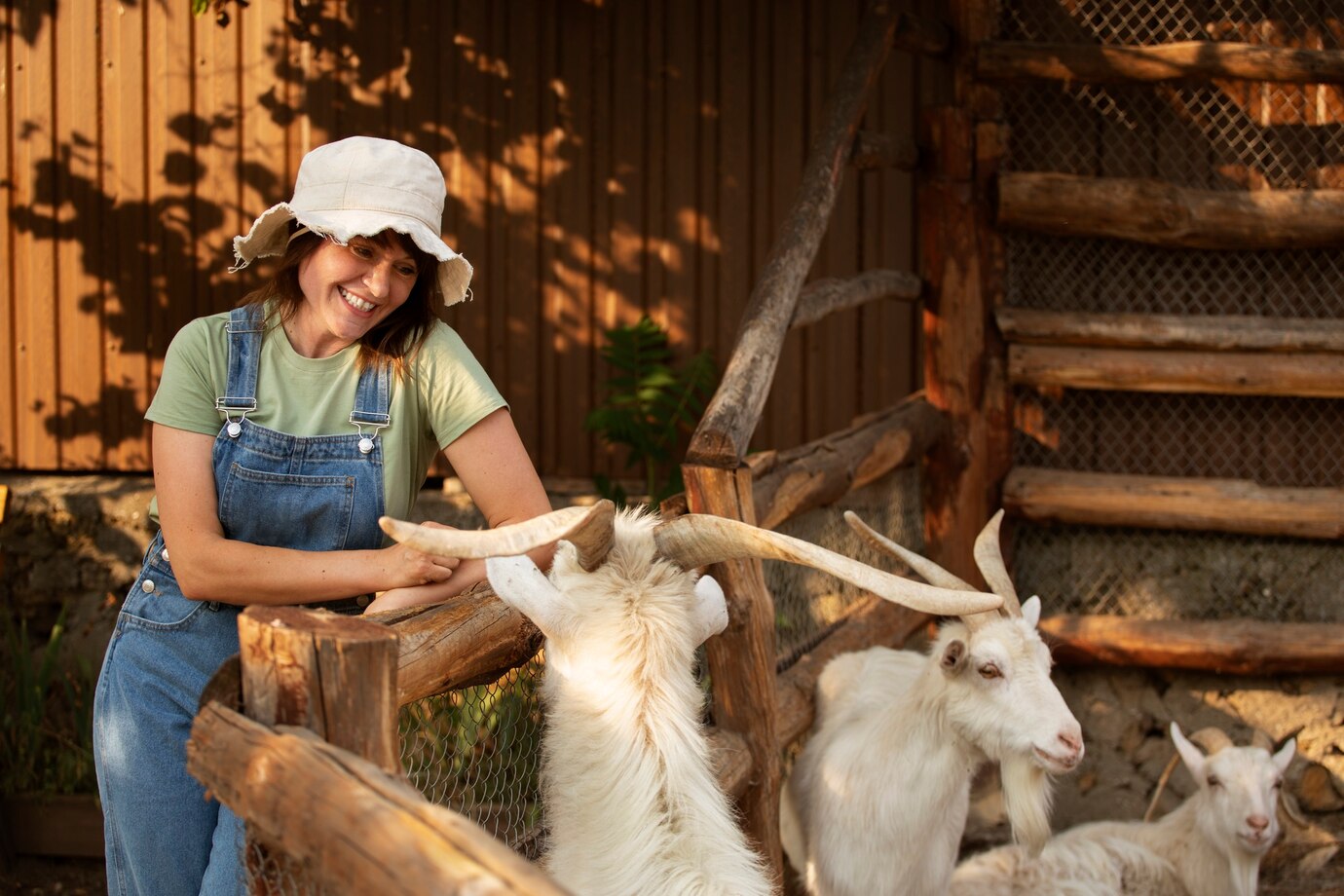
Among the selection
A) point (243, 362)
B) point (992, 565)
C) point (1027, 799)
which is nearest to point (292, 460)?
point (243, 362)

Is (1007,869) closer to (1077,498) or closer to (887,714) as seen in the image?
(887,714)

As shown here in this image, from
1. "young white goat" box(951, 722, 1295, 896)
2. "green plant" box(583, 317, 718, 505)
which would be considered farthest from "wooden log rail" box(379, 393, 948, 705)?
"young white goat" box(951, 722, 1295, 896)

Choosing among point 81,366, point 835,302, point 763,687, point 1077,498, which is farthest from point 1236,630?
point 81,366

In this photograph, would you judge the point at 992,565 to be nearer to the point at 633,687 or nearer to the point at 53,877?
the point at 633,687

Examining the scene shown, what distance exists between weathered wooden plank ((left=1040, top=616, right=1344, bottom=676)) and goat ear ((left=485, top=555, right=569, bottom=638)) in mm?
4073

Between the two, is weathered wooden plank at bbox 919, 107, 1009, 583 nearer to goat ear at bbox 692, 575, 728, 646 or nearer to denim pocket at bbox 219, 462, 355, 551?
goat ear at bbox 692, 575, 728, 646

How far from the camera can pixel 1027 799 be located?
4.02 metres

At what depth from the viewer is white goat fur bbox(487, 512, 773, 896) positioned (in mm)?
2383

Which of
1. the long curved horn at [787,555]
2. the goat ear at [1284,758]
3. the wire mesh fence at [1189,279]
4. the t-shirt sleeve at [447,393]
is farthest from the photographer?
the wire mesh fence at [1189,279]

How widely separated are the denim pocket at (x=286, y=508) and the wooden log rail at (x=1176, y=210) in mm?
4095

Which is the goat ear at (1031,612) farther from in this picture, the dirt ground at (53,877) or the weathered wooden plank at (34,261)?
the weathered wooden plank at (34,261)

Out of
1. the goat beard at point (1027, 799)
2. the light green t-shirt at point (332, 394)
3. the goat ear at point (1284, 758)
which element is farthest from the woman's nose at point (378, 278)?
the goat ear at point (1284, 758)

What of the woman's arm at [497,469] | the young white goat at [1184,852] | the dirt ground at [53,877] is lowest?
the dirt ground at [53,877]

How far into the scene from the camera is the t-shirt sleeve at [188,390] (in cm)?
277
